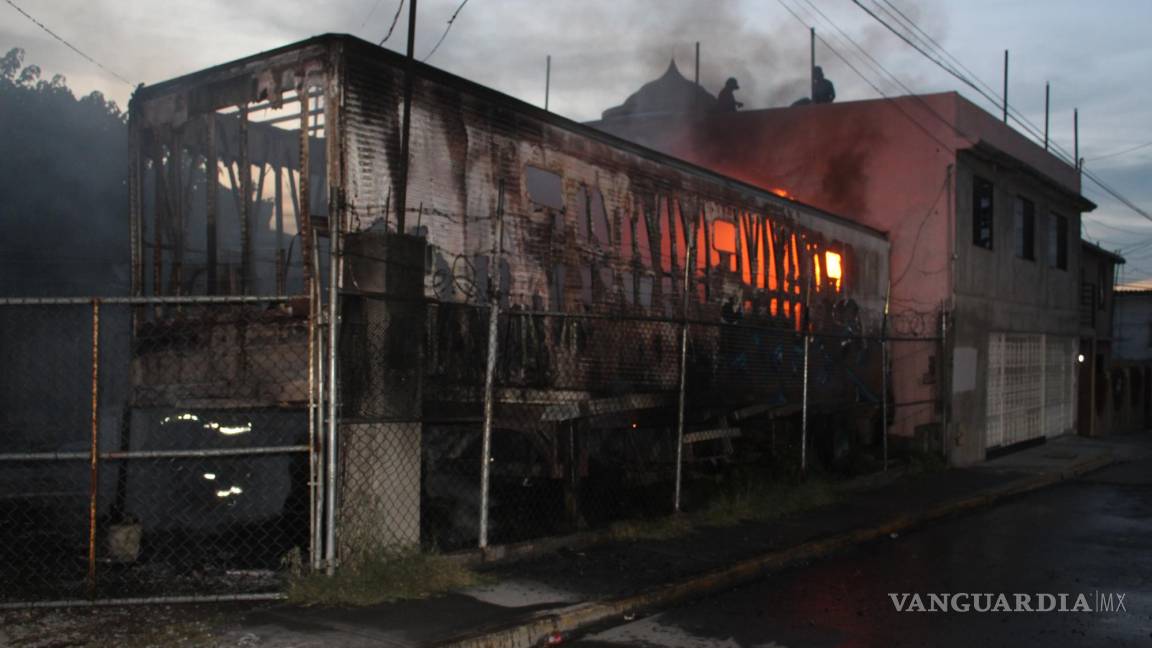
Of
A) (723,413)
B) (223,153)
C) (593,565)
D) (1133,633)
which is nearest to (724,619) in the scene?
(593,565)

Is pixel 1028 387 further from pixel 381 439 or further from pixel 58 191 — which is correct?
pixel 58 191

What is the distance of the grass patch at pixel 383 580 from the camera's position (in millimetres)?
6516

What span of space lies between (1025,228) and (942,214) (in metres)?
4.94

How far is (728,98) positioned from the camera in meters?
25.2

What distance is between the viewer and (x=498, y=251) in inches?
301

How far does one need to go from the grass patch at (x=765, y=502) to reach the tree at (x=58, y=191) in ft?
50.7

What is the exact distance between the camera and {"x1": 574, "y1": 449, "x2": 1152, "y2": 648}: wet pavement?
248 inches

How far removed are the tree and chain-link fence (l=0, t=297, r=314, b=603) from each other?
10668 millimetres

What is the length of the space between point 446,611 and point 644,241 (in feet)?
23.0

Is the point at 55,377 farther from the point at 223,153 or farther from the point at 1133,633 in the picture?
the point at 1133,633

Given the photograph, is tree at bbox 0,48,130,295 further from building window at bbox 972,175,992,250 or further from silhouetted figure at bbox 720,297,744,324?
building window at bbox 972,175,992,250

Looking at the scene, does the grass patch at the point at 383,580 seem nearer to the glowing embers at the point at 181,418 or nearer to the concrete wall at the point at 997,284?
the glowing embers at the point at 181,418

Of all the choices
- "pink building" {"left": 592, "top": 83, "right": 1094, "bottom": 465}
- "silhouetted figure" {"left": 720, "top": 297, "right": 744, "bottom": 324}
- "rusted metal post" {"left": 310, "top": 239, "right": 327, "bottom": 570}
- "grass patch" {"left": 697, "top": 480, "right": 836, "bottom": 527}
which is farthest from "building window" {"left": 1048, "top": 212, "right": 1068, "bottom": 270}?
"rusted metal post" {"left": 310, "top": 239, "right": 327, "bottom": 570}

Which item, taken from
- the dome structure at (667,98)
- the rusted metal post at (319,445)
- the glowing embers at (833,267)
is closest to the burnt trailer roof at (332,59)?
the rusted metal post at (319,445)
